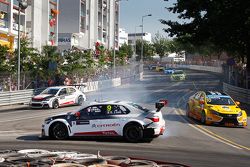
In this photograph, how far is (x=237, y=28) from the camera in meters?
39.0

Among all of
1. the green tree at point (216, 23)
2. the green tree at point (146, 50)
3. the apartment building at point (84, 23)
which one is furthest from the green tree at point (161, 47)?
the green tree at point (216, 23)

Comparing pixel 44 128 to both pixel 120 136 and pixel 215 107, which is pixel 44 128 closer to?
pixel 120 136

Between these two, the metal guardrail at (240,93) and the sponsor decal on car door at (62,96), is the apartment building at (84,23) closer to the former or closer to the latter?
the metal guardrail at (240,93)

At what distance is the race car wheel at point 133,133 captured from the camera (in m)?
14.9

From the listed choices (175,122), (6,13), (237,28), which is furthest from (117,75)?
(175,122)

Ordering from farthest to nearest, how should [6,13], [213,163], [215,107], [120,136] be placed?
[6,13], [215,107], [120,136], [213,163]

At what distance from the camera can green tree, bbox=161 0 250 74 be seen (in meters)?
37.8

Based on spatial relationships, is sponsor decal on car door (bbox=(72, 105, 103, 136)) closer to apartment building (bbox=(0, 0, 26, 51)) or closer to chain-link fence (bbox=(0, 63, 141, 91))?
chain-link fence (bbox=(0, 63, 141, 91))

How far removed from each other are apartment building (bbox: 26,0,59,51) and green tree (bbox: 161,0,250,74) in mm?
15257

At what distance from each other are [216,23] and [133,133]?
1037 inches

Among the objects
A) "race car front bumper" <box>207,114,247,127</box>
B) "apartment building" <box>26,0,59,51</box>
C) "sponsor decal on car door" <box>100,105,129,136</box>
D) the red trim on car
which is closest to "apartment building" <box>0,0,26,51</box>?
"apartment building" <box>26,0,59,51</box>

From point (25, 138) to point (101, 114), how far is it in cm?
293

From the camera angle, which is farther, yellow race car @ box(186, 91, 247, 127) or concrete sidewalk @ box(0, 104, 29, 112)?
concrete sidewalk @ box(0, 104, 29, 112)

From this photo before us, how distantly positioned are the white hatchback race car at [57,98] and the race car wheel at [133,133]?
47.6 ft
